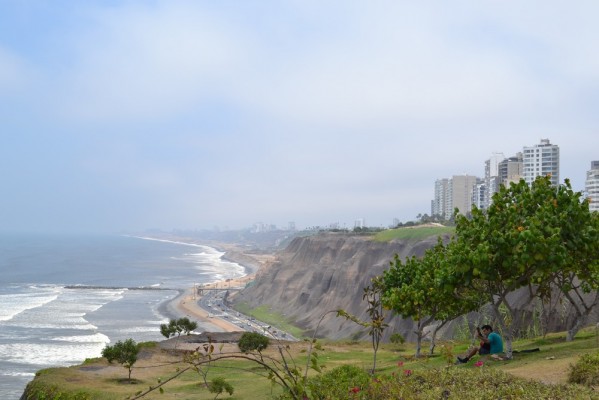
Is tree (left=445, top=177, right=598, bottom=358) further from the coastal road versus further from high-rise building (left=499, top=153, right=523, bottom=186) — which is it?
high-rise building (left=499, top=153, right=523, bottom=186)

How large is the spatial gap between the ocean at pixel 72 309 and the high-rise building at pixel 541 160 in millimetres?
82949

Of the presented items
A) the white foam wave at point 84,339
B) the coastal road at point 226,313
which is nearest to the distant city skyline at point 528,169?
the coastal road at point 226,313

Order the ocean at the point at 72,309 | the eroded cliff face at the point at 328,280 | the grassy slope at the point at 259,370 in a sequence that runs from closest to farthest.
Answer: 1. the grassy slope at the point at 259,370
2. the ocean at the point at 72,309
3. the eroded cliff face at the point at 328,280

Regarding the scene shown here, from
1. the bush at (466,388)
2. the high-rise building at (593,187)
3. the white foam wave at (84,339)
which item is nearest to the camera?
the bush at (466,388)

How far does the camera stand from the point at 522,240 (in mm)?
17688

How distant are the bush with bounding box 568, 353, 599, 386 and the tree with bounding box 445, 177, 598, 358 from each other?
463 centimetres

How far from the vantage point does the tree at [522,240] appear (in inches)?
698

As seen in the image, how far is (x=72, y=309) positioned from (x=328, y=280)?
4023 cm

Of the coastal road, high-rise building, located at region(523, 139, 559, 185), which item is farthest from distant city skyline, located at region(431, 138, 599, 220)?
the coastal road

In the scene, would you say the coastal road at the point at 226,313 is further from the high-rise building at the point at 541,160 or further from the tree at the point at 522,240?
the high-rise building at the point at 541,160

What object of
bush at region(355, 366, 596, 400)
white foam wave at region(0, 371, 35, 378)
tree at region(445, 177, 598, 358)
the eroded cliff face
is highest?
tree at region(445, 177, 598, 358)

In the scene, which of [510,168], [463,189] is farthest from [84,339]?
[463,189]

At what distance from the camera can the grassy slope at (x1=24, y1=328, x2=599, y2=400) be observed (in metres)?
16.6

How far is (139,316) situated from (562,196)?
236ft
